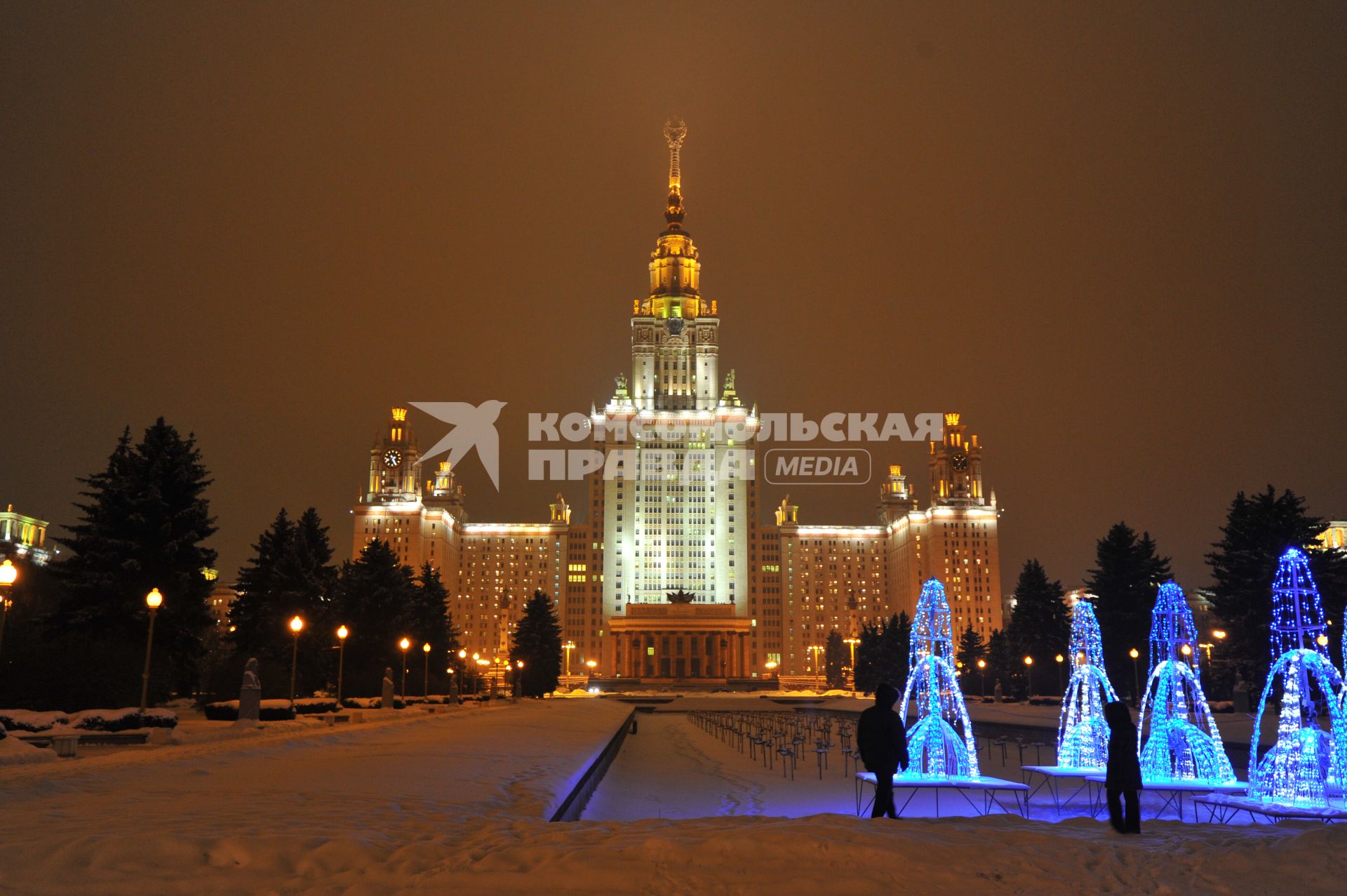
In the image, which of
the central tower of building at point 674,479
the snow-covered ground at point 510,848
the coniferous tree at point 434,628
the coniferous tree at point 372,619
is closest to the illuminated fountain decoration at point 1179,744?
the snow-covered ground at point 510,848

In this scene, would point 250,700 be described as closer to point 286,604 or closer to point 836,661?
point 286,604

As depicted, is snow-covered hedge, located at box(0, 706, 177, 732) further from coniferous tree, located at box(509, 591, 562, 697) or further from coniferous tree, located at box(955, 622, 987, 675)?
coniferous tree, located at box(955, 622, 987, 675)

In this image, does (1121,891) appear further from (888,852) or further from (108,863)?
(108,863)

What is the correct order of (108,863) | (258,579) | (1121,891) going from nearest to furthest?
(108,863) → (1121,891) → (258,579)

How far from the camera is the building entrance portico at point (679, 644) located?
479 ft

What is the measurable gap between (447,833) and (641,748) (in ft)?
99.3

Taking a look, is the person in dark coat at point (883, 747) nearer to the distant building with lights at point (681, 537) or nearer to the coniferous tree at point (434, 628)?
the coniferous tree at point (434, 628)

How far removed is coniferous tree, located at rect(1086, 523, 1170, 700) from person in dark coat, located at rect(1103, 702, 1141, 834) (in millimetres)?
48161

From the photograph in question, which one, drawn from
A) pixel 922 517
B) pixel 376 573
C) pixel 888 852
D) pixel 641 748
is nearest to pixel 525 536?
pixel 922 517

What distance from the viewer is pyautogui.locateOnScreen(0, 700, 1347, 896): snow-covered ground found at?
888cm

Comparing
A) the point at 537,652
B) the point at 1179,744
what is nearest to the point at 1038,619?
the point at 537,652

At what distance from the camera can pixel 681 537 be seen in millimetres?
159500

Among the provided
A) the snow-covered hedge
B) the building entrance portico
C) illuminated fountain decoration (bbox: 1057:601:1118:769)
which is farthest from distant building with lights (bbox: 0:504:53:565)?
illuminated fountain decoration (bbox: 1057:601:1118:769)

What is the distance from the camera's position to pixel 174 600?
36.1 metres
